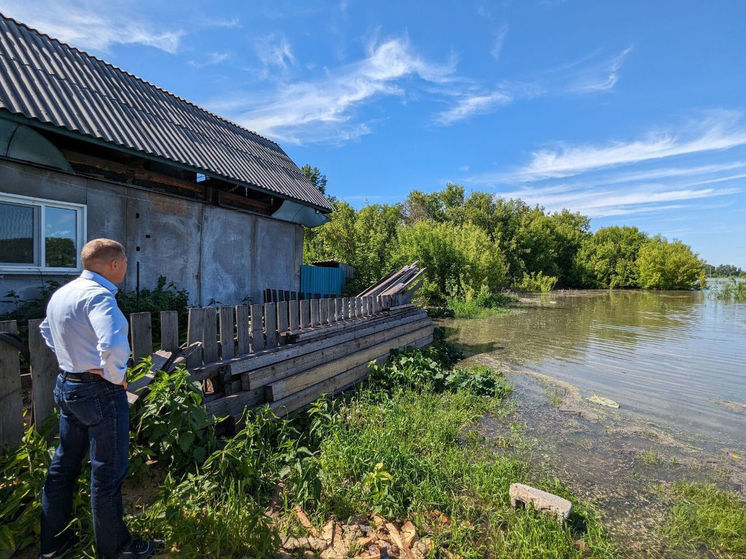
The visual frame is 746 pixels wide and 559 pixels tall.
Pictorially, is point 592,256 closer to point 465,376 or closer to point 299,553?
point 465,376

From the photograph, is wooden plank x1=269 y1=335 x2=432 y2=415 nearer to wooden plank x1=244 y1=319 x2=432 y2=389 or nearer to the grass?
wooden plank x1=244 y1=319 x2=432 y2=389

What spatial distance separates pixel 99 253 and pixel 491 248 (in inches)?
1050

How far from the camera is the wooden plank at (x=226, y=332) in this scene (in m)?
4.19

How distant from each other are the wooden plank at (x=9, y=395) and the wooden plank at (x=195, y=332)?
1.30 metres

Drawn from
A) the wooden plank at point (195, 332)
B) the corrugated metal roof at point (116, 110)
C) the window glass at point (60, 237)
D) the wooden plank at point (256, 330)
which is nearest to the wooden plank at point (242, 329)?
the wooden plank at point (256, 330)

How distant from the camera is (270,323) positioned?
5008 millimetres

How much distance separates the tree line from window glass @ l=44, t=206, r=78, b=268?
12.2 m

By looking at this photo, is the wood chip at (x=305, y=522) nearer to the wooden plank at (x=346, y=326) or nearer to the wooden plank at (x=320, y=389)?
the wooden plank at (x=320, y=389)

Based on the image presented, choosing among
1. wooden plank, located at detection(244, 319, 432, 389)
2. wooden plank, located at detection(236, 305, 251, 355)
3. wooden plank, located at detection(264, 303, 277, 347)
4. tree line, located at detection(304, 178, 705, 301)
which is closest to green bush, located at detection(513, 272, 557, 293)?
tree line, located at detection(304, 178, 705, 301)

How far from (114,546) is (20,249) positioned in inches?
235

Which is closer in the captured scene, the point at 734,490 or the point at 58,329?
the point at 58,329

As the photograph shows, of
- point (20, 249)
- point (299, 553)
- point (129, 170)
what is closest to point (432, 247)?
point (129, 170)

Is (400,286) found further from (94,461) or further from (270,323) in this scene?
(94,461)

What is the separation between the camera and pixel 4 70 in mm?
6035
